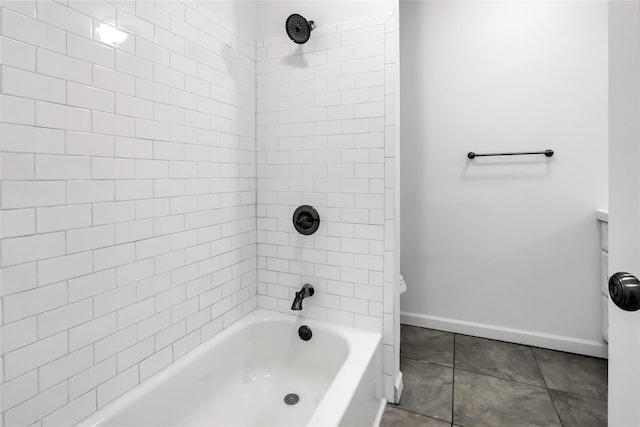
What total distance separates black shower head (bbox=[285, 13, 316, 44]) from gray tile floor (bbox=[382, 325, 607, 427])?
1.99m

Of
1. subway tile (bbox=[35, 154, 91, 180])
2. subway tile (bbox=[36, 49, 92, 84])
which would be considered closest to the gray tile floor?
subway tile (bbox=[35, 154, 91, 180])

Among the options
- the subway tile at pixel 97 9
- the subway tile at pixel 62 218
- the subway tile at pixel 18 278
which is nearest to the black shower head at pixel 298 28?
the subway tile at pixel 97 9

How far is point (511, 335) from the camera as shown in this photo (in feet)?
7.71


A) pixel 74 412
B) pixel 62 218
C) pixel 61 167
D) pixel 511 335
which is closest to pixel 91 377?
pixel 74 412

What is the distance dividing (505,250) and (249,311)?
1.82m

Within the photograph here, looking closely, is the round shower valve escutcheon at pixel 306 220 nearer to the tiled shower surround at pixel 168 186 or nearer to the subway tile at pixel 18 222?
the tiled shower surround at pixel 168 186

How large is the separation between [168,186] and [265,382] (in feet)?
3.79

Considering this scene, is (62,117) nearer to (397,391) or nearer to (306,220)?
(306,220)

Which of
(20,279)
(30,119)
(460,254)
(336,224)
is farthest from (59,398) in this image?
(460,254)

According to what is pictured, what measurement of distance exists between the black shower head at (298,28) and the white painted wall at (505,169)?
110 centimetres
